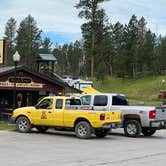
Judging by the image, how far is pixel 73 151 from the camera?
54.9ft

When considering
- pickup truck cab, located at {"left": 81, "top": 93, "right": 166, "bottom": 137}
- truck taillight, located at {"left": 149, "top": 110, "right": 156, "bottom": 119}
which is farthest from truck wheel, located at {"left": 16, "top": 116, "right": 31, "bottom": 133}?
truck taillight, located at {"left": 149, "top": 110, "right": 156, "bottom": 119}

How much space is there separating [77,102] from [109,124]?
2.12 m

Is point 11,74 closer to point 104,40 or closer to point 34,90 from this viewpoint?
point 34,90

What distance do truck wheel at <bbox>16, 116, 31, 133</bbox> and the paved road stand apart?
90 centimetres

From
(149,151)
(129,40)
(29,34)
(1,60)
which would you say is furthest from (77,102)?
(29,34)

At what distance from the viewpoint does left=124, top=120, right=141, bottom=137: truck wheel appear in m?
24.0

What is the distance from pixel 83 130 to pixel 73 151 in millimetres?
5249

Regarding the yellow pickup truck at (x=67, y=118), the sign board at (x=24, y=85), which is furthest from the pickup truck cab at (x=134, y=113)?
the sign board at (x=24, y=85)

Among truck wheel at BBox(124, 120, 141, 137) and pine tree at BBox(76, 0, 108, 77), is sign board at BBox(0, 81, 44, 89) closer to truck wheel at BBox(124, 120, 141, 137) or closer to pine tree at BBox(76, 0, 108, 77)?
truck wheel at BBox(124, 120, 141, 137)

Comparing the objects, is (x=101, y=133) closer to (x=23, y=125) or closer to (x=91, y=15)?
(x=23, y=125)

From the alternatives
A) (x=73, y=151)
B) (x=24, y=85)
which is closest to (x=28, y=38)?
(x=24, y=85)

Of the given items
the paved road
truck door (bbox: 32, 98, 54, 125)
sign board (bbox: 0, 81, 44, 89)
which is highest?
sign board (bbox: 0, 81, 44, 89)

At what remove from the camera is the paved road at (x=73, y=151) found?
1408 cm

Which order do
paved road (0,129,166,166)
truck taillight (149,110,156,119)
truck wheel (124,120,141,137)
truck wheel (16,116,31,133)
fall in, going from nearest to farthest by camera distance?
paved road (0,129,166,166) → truck wheel (16,116,31,133) → truck taillight (149,110,156,119) → truck wheel (124,120,141,137)
